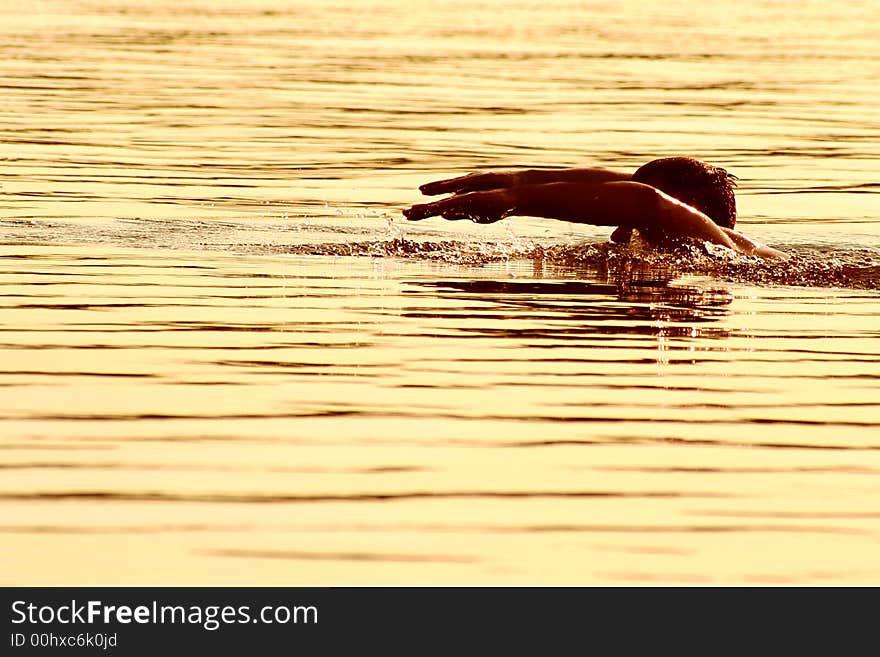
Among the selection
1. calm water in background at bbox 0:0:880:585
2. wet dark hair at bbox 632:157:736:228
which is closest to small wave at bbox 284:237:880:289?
calm water in background at bbox 0:0:880:585

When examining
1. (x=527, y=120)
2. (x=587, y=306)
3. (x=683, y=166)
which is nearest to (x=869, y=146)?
(x=527, y=120)

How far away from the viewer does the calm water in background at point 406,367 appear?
19.1 feet

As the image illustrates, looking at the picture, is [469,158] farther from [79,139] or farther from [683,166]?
[683,166]

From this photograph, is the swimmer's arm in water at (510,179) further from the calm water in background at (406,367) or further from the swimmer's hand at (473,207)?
the calm water in background at (406,367)

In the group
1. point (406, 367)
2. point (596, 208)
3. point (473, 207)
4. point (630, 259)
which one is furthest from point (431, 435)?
point (630, 259)

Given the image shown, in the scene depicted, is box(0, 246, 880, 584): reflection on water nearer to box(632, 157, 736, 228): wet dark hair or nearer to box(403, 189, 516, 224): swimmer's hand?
box(403, 189, 516, 224): swimmer's hand

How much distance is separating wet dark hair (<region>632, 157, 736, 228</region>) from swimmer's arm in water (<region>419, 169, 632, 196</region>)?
16.5 inches

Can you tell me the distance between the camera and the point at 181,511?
602 centimetres

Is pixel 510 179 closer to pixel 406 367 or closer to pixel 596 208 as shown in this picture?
pixel 596 208

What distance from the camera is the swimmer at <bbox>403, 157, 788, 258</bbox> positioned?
10406 mm

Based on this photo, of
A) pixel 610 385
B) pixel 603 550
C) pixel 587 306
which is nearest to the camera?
pixel 603 550

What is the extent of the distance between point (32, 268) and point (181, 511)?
17.0 ft
